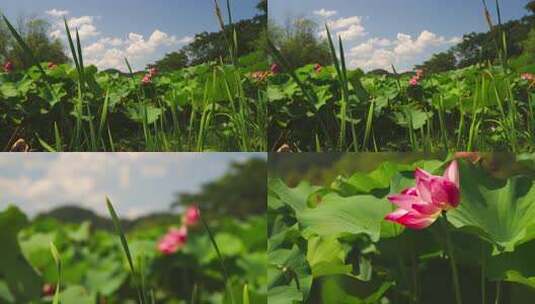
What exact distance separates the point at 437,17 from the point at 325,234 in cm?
103

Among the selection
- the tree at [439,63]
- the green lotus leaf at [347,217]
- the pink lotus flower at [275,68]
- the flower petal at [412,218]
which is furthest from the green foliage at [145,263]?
the tree at [439,63]

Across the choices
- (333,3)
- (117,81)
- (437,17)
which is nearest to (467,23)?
(437,17)

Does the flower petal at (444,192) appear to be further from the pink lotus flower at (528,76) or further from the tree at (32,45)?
the tree at (32,45)

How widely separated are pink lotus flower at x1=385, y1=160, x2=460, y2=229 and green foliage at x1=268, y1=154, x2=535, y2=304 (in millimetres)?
157

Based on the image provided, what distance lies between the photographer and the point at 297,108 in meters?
2.28

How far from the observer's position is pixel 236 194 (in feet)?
9.17

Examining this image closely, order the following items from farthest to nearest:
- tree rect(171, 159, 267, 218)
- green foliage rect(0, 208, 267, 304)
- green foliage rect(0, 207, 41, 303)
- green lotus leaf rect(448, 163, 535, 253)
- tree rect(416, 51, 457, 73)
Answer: tree rect(171, 159, 267, 218)
tree rect(416, 51, 457, 73)
green foliage rect(0, 208, 267, 304)
green foliage rect(0, 207, 41, 303)
green lotus leaf rect(448, 163, 535, 253)

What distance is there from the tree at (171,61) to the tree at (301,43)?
304 mm

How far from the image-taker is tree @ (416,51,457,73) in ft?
7.41

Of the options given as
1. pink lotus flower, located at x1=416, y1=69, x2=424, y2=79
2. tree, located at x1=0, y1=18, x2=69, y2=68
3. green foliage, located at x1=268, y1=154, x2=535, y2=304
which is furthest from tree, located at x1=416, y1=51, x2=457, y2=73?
tree, located at x1=0, y1=18, x2=69, y2=68

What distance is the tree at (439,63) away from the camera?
7.41 ft

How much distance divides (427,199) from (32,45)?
4.89 ft

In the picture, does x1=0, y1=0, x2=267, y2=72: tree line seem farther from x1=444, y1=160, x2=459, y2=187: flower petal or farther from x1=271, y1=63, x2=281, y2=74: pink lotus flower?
x1=444, y1=160, x2=459, y2=187: flower petal

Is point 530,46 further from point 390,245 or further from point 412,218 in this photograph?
point 412,218
